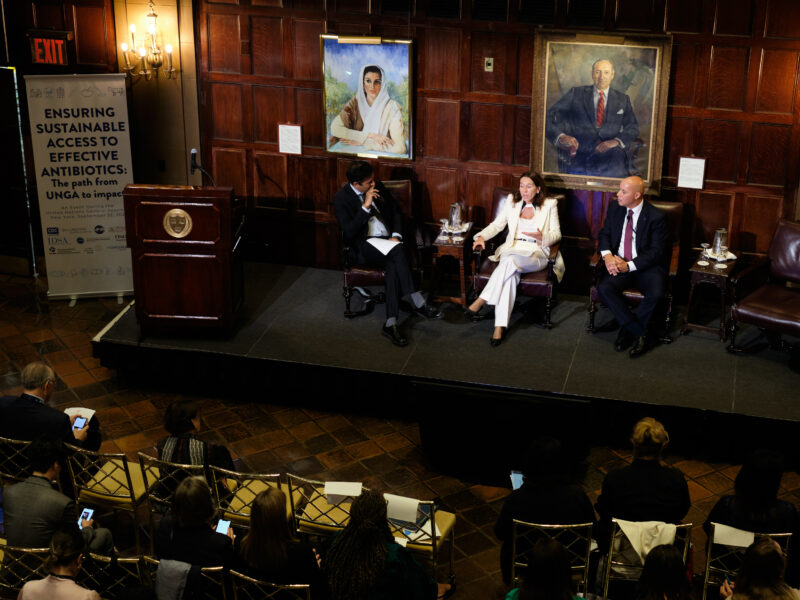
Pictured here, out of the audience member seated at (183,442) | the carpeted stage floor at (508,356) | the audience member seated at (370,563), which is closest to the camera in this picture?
the audience member seated at (370,563)

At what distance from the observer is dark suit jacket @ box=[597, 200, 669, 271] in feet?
22.8

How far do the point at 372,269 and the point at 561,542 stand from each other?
10.5 ft

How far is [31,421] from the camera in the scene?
5.10m

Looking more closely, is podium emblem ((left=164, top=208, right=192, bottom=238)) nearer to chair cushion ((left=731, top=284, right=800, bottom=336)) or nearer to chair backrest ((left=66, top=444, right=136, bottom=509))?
chair backrest ((left=66, top=444, right=136, bottom=509))

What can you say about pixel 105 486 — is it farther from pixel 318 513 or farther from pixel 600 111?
pixel 600 111

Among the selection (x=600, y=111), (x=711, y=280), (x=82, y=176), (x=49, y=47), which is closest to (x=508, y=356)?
(x=711, y=280)

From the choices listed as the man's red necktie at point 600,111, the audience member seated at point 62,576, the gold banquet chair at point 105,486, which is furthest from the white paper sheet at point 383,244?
the audience member seated at point 62,576

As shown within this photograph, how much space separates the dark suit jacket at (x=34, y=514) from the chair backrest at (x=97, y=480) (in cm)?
54

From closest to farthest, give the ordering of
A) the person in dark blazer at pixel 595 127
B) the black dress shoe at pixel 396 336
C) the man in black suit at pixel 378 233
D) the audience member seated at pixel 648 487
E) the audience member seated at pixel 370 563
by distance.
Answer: the audience member seated at pixel 370 563 < the audience member seated at pixel 648 487 < the black dress shoe at pixel 396 336 < the man in black suit at pixel 378 233 < the person in dark blazer at pixel 595 127

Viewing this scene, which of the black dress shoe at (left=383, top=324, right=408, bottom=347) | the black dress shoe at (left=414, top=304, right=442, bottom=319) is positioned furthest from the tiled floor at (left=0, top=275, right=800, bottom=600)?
the black dress shoe at (left=414, top=304, right=442, bottom=319)

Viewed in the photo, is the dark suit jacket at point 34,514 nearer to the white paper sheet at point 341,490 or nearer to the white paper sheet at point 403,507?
the white paper sheet at point 341,490

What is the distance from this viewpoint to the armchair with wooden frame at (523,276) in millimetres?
7113

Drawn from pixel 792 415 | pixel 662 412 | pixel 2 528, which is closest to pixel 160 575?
pixel 2 528

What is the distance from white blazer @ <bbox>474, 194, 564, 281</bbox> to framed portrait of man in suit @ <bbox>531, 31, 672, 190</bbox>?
39 cm
